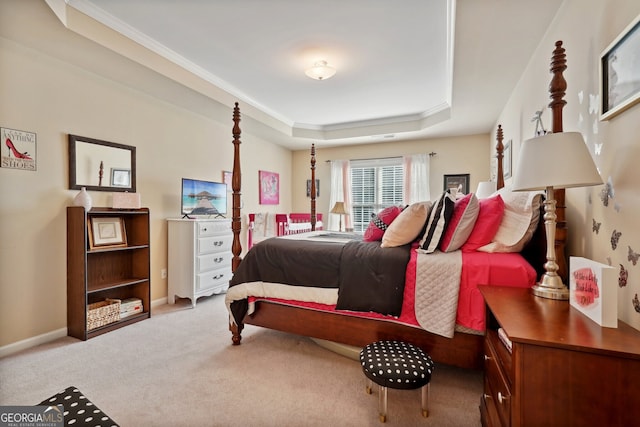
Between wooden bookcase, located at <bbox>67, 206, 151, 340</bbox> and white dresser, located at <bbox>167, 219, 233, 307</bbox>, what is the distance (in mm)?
428

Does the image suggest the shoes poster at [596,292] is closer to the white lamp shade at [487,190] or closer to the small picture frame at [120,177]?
the white lamp shade at [487,190]

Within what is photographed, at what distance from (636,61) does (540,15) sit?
120cm

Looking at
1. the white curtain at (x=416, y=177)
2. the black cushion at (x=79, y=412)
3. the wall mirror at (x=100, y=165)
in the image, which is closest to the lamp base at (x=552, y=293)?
the black cushion at (x=79, y=412)

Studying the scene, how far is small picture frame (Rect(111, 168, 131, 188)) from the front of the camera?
118 inches

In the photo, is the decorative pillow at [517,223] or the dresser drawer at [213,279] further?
the dresser drawer at [213,279]

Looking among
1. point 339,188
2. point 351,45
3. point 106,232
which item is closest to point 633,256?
point 351,45

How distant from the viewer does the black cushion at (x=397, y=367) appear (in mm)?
1435

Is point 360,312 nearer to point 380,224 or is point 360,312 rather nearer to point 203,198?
point 380,224

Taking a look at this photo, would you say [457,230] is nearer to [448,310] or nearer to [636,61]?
[448,310]

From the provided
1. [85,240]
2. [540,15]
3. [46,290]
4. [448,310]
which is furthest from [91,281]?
[540,15]

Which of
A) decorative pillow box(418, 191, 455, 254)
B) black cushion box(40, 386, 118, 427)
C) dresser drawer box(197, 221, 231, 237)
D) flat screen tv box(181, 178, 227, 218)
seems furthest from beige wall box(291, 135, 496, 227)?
black cushion box(40, 386, 118, 427)

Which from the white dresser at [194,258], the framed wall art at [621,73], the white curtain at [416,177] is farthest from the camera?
the white curtain at [416,177]

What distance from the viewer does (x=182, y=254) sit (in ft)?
11.4

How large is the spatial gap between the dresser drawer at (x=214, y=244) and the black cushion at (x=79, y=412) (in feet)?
7.93
